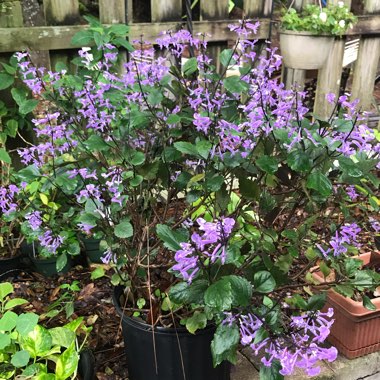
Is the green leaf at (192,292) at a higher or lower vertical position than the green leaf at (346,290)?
higher

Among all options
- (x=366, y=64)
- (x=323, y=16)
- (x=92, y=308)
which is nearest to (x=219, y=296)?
(x=92, y=308)

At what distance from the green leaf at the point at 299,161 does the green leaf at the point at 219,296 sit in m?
0.32

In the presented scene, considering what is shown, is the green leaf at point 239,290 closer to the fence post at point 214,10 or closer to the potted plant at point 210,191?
the potted plant at point 210,191

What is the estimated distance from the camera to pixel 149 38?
8.94ft

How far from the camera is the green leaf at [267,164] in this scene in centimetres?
122

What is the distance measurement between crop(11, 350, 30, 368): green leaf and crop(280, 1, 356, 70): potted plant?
7.96ft

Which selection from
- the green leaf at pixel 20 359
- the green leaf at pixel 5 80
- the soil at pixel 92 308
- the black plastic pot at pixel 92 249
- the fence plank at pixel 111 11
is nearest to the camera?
the green leaf at pixel 20 359

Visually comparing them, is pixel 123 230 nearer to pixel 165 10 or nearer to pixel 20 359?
pixel 20 359

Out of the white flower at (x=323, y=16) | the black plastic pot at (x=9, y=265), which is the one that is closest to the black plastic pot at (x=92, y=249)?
the black plastic pot at (x=9, y=265)

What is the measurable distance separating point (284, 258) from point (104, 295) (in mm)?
1029

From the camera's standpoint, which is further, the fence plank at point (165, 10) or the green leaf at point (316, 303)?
the fence plank at point (165, 10)

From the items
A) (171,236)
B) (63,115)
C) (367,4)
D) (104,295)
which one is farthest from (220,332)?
(367,4)

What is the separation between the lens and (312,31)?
3137 millimetres

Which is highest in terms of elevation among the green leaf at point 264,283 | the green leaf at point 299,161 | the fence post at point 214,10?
the fence post at point 214,10
